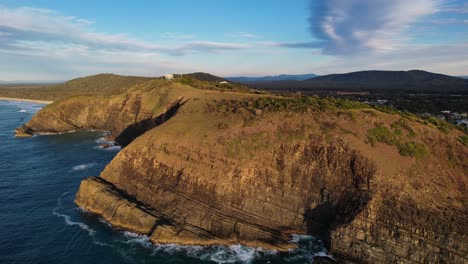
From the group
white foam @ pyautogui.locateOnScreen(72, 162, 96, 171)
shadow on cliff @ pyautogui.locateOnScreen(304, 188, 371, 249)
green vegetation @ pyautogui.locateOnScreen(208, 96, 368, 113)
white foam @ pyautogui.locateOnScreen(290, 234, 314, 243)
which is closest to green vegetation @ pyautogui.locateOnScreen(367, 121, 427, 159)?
green vegetation @ pyautogui.locateOnScreen(208, 96, 368, 113)

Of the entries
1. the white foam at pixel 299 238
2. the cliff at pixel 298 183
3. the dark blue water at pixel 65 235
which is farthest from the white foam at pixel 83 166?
the white foam at pixel 299 238

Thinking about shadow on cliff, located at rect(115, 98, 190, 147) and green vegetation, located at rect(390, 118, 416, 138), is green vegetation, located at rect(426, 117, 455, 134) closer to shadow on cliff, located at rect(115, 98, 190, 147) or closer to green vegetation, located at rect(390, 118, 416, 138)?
green vegetation, located at rect(390, 118, 416, 138)

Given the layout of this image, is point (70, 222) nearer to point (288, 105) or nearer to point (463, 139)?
point (288, 105)

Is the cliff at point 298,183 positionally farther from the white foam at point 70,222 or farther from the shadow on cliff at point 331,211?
the white foam at point 70,222

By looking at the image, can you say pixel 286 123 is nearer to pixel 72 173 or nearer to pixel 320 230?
pixel 320 230

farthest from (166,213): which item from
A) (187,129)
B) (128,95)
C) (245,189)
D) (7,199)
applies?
(128,95)

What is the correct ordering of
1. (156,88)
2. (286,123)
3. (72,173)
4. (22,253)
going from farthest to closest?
(156,88), (72,173), (286,123), (22,253)
